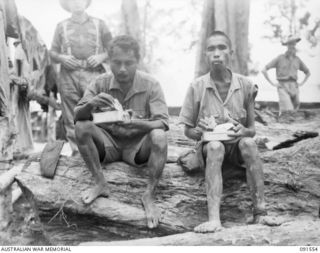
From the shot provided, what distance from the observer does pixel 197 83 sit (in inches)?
137

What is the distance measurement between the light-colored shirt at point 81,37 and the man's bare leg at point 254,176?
65.8 inches

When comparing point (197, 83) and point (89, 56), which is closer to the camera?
point (197, 83)

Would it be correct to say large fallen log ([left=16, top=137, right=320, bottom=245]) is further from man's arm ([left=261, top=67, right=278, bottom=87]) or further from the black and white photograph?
man's arm ([left=261, top=67, right=278, bottom=87])

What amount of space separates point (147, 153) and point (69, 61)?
1.26 m

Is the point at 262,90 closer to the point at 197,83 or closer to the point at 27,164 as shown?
the point at 197,83

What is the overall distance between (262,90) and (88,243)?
2484 millimetres

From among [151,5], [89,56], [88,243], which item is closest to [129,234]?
[88,243]

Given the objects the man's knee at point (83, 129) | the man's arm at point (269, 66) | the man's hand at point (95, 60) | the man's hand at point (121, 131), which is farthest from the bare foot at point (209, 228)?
the man's arm at point (269, 66)

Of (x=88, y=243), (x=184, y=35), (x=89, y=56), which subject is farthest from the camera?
(x=184, y=35)

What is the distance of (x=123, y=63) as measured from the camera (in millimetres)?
3305

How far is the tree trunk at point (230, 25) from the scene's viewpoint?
468 cm

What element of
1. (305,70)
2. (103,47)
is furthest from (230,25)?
(103,47)

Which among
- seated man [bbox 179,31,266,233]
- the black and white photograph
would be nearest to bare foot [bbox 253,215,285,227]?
the black and white photograph

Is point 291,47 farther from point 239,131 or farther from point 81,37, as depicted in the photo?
point 81,37
